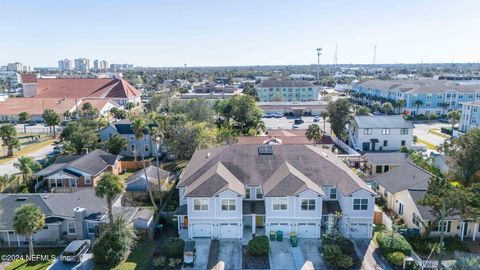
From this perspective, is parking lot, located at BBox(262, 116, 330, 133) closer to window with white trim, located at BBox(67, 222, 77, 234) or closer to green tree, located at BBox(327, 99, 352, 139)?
green tree, located at BBox(327, 99, 352, 139)

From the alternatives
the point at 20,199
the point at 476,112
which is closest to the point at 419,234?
the point at 20,199

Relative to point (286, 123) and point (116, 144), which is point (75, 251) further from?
point (286, 123)

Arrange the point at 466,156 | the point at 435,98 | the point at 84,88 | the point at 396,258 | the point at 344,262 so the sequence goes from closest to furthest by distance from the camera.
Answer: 1. the point at 344,262
2. the point at 396,258
3. the point at 466,156
4. the point at 435,98
5. the point at 84,88

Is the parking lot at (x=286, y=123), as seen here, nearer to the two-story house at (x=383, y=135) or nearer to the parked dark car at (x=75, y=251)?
the two-story house at (x=383, y=135)

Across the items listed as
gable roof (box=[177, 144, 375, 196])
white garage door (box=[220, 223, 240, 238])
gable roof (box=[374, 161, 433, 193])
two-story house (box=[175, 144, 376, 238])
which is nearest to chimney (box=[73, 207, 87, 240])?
two-story house (box=[175, 144, 376, 238])

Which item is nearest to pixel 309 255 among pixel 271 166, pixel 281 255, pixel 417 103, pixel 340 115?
pixel 281 255

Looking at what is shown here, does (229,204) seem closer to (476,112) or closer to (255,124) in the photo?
(255,124)
